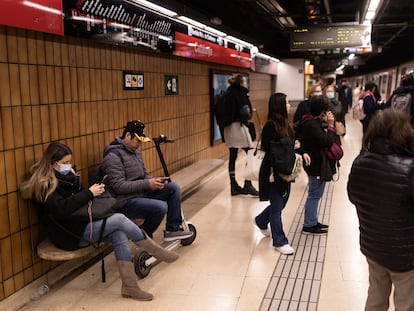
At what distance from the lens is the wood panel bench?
289cm

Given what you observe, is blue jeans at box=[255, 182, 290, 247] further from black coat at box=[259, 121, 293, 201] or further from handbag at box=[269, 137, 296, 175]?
handbag at box=[269, 137, 296, 175]

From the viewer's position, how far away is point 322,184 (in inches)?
161

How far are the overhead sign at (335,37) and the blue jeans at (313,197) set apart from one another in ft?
17.6

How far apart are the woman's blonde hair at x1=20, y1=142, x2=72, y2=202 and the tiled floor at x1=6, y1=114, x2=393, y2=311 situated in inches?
28.3

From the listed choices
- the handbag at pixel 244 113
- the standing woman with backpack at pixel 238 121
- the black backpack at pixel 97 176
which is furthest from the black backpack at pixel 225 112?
the black backpack at pixel 97 176

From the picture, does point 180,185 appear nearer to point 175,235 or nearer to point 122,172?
point 175,235

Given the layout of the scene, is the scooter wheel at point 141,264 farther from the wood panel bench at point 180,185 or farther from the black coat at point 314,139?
the black coat at point 314,139

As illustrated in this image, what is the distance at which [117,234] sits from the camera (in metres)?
3.03

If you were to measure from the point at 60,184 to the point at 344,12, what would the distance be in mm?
9604

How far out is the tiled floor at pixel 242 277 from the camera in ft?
9.64

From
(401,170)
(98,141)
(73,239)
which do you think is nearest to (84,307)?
(73,239)

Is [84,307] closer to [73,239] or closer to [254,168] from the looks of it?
[73,239]

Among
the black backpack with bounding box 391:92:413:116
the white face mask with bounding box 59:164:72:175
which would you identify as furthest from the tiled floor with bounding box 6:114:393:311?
the black backpack with bounding box 391:92:413:116

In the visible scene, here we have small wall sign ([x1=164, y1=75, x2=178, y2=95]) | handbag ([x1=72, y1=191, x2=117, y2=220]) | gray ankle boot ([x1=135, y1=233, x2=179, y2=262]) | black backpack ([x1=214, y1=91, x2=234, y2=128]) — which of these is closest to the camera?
handbag ([x1=72, y1=191, x2=117, y2=220])
